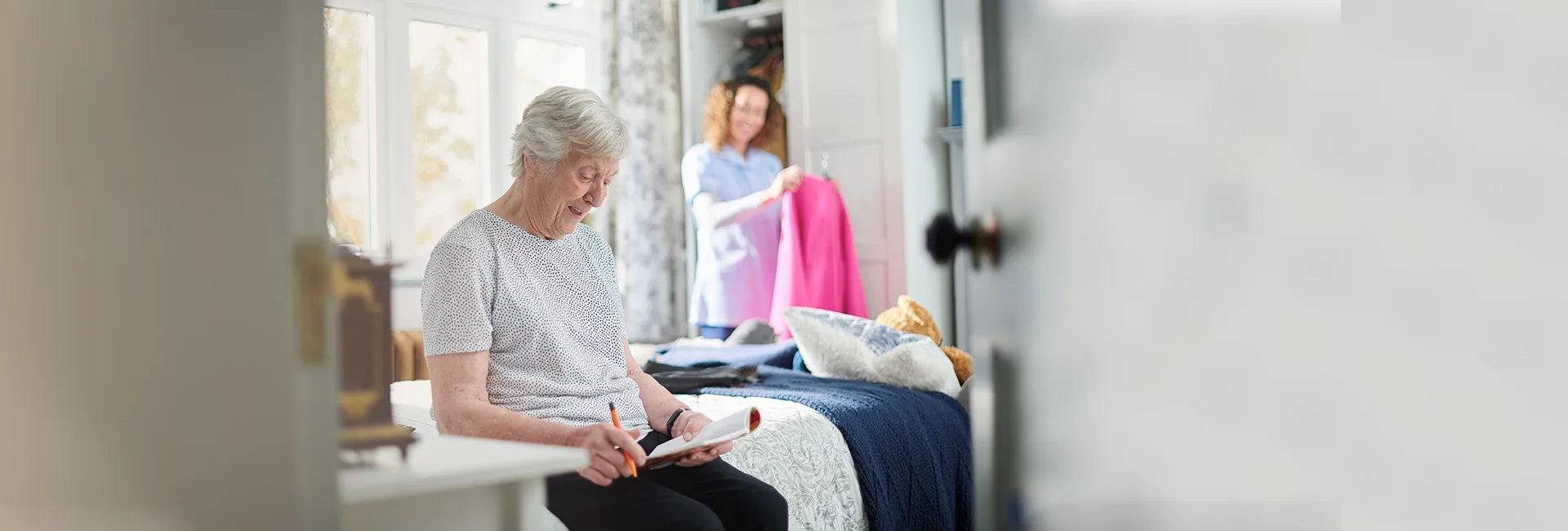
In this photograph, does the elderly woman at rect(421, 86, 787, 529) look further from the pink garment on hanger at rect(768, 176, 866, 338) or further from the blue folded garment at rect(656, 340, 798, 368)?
the pink garment on hanger at rect(768, 176, 866, 338)

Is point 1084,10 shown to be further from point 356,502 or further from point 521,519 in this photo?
point 521,519

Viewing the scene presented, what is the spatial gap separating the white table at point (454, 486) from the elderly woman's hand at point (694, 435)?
578 millimetres

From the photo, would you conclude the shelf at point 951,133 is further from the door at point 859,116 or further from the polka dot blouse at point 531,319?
the polka dot blouse at point 531,319

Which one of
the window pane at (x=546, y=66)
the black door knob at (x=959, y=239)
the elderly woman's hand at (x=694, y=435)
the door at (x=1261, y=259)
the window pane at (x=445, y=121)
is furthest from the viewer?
the window pane at (x=546, y=66)

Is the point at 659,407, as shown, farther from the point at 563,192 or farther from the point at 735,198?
the point at 735,198

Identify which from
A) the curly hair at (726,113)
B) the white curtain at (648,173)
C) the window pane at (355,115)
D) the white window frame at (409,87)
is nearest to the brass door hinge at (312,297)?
the white window frame at (409,87)

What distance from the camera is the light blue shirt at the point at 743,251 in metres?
3.16

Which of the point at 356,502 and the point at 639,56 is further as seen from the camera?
the point at 639,56

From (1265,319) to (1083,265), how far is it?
0.06 meters

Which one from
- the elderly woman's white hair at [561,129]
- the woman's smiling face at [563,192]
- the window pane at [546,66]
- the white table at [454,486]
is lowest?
the white table at [454,486]

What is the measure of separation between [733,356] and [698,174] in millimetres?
862

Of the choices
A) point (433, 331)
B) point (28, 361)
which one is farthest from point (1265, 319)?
point (433, 331)

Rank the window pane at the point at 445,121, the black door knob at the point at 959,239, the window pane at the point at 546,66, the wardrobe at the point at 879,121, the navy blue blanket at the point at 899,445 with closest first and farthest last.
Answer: the black door knob at the point at 959,239, the navy blue blanket at the point at 899,445, the window pane at the point at 445,121, the wardrobe at the point at 879,121, the window pane at the point at 546,66

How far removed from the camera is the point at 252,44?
1.41ft
